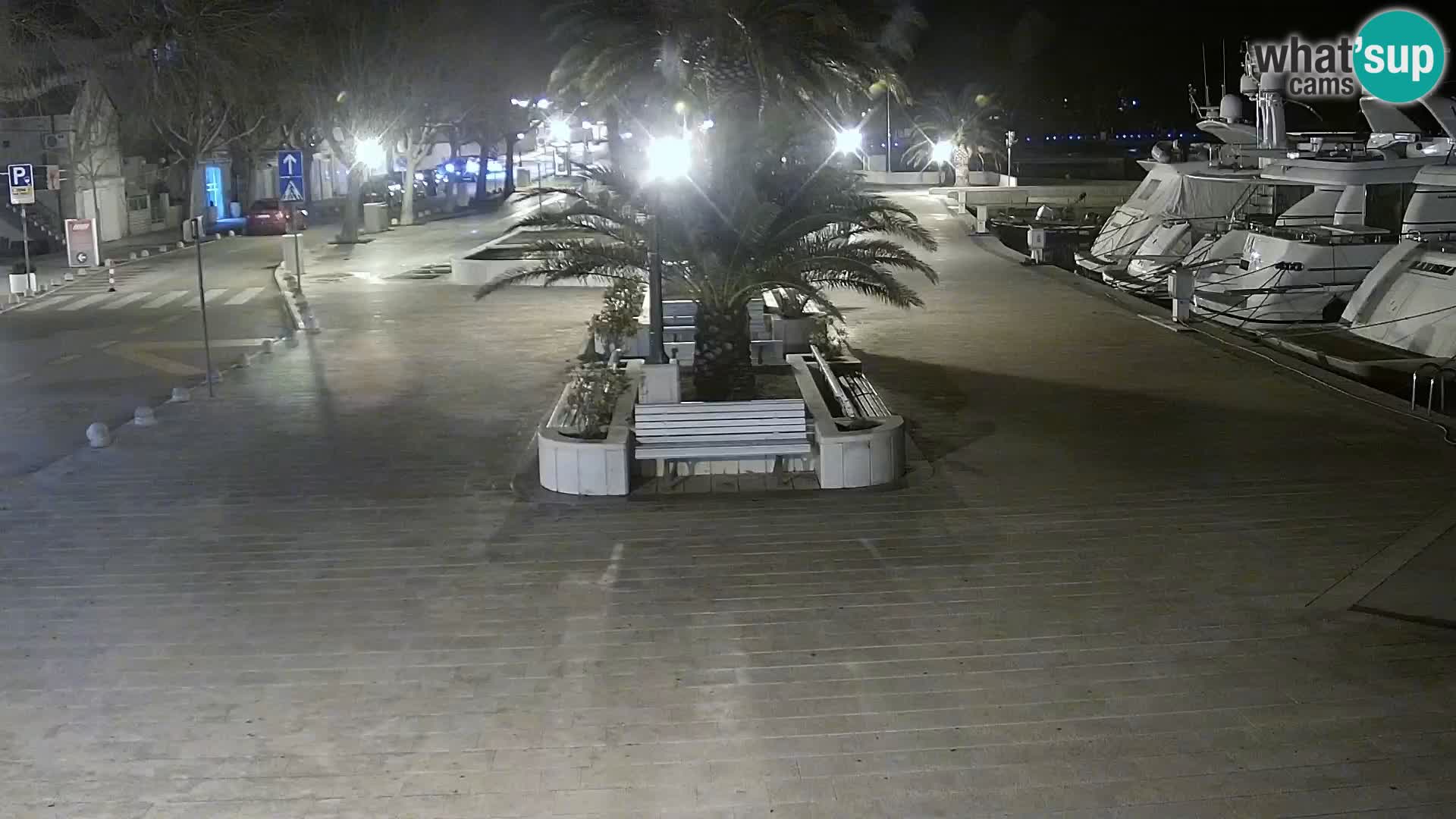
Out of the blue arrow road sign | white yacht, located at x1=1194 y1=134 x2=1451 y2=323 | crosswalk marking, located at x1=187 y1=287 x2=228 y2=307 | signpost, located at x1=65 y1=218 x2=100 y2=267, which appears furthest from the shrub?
signpost, located at x1=65 y1=218 x2=100 y2=267

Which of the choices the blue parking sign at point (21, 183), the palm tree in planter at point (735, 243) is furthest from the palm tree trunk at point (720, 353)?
the blue parking sign at point (21, 183)

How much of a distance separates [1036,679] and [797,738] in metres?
1.49

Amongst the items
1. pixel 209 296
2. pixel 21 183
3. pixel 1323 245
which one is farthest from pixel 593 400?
pixel 21 183

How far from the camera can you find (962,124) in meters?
67.1

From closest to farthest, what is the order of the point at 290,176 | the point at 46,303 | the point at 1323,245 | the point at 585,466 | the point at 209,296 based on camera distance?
the point at 585,466
the point at 290,176
the point at 46,303
the point at 1323,245
the point at 209,296

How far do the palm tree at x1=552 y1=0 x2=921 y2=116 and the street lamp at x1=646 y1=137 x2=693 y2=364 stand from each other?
944cm

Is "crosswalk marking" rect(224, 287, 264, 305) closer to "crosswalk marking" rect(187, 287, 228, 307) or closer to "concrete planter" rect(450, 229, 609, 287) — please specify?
"crosswalk marking" rect(187, 287, 228, 307)

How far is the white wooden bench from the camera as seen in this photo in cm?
1199

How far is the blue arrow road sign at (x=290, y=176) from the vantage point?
2327 centimetres

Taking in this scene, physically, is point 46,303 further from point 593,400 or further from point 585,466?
point 585,466

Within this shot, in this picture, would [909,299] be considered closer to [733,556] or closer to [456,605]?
[733,556]

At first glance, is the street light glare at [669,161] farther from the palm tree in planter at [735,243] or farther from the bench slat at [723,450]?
the bench slat at [723,450]

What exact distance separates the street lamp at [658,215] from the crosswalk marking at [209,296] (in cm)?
1534

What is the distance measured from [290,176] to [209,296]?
232 inches
